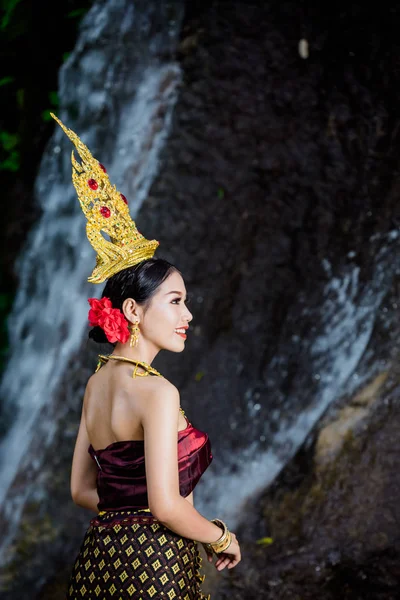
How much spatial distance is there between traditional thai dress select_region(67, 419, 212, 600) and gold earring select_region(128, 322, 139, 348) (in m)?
0.27

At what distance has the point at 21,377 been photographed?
4.59m

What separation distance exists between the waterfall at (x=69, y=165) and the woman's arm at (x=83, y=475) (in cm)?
214

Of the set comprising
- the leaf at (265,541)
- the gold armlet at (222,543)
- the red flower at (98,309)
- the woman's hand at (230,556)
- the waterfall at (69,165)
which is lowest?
the leaf at (265,541)

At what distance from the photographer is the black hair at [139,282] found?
2033 mm

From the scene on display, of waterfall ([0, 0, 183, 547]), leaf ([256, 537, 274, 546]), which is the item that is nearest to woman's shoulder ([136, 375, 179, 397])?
leaf ([256, 537, 274, 546])

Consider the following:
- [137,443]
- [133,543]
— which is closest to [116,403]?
[137,443]

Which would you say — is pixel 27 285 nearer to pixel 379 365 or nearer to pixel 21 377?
pixel 21 377

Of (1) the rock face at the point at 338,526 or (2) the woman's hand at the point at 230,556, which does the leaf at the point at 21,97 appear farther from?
(2) the woman's hand at the point at 230,556

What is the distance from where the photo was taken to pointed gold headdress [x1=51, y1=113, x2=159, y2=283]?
2105 mm

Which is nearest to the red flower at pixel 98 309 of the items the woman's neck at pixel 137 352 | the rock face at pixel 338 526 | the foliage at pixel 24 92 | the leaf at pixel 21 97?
the woman's neck at pixel 137 352

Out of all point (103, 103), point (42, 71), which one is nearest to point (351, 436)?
point (103, 103)

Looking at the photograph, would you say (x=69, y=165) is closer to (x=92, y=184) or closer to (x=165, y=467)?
(x=92, y=184)

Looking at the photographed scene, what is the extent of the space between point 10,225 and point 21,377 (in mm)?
1048

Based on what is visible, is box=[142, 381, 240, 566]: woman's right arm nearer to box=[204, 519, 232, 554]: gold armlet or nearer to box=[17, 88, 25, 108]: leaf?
box=[204, 519, 232, 554]: gold armlet
